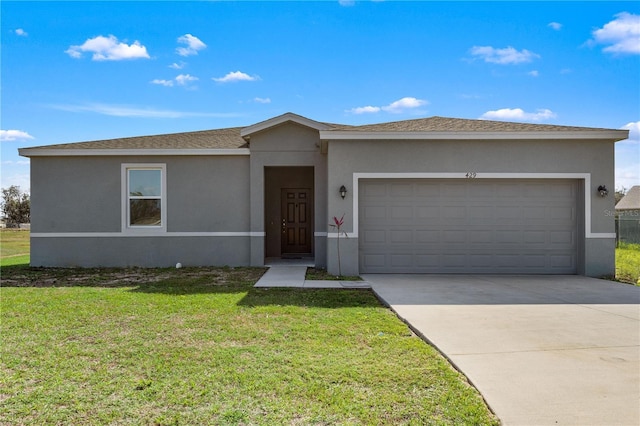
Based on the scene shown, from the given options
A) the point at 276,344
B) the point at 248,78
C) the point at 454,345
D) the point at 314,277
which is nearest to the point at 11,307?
the point at 276,344

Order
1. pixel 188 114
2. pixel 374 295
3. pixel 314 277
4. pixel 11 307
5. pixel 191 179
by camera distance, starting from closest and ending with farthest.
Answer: pixel 11 307, pixel 374 295, pixel 314 277, pixel 191 179, pixel 188 114

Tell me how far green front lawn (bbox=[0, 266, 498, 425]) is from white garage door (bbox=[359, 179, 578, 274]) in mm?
3464

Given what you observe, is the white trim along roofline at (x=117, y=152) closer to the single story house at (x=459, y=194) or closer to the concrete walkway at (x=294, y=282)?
the single story house at (x=459, y=194)

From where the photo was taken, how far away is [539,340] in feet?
15.9

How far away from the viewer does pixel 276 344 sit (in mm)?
4688

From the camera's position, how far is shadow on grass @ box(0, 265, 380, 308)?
7.18 metres

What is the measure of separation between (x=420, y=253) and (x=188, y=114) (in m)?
12.9

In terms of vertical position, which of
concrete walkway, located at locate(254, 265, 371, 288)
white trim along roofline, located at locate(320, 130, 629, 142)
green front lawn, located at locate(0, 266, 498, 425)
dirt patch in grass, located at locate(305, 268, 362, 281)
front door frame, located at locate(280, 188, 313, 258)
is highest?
white trim along roofline, located at locate(320, 130, 629, 142)

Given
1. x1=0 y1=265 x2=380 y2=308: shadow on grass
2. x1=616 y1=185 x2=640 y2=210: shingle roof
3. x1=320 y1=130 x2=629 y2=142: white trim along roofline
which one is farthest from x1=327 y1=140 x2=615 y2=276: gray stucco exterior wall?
x1=616 y1=185 x2=640 y2=210: shingle roof

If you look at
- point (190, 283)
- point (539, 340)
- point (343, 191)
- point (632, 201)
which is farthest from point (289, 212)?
point (632, 201)

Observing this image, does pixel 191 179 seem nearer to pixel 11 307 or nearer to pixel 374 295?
pixel 11 307

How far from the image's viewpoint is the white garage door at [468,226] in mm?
10398

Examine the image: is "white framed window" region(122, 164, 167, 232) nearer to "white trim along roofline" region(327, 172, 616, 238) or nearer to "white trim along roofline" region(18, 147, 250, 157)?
"white trim along roofline" region(18, 147, 250, 157)

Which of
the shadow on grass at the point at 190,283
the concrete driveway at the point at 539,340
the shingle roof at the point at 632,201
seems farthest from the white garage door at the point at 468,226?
the shingle roof at the point at 632,201
